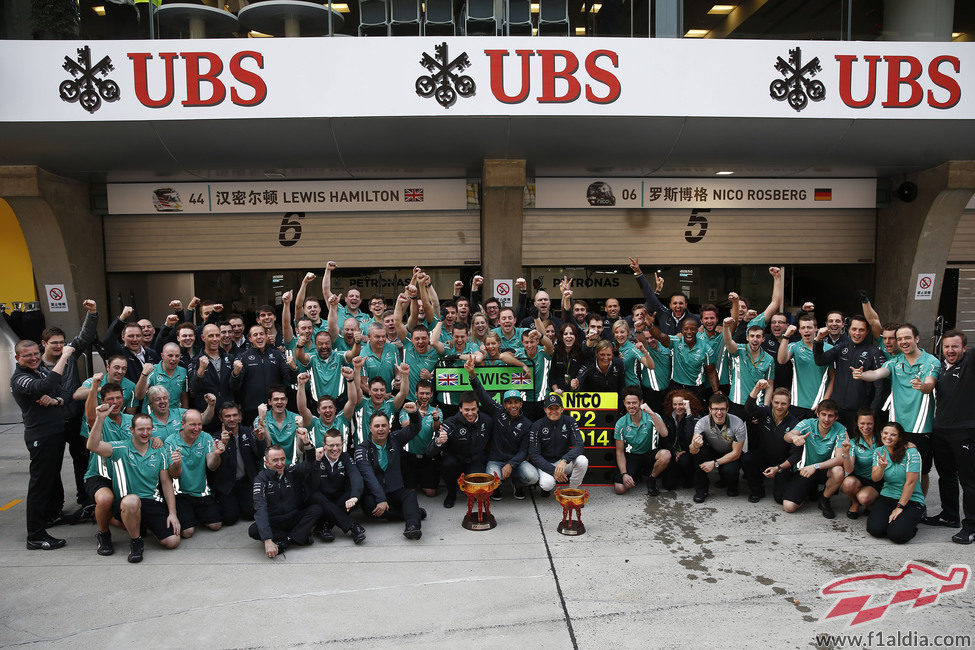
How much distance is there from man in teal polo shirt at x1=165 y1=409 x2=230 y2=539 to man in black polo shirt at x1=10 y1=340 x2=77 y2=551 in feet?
3.54

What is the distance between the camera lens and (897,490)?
615 centimetres

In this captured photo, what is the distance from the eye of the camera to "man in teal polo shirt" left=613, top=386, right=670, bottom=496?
7.29 m

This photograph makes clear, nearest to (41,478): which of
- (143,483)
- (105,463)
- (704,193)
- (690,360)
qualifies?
(105,463)

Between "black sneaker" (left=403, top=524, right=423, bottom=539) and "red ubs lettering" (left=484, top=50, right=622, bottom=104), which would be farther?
"red ubs lettering" (left=484, top=50, right=622, bottom=104)

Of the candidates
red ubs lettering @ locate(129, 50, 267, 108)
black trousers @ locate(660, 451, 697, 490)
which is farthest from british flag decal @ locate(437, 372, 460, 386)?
red ubs lettering @ locate(129, 50, 267, 108)

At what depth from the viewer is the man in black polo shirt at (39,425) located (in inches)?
236

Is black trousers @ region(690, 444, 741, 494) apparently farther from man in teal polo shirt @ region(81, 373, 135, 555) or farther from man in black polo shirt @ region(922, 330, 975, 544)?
man in teal polo shirt @ region(81, 373, 135, 555)

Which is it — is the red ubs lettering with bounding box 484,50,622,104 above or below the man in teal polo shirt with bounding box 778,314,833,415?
above

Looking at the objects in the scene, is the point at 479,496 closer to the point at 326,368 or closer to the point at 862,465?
the point at 326,368

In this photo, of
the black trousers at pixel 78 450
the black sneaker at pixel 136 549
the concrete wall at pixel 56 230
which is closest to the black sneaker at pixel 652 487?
the black sneaker at pixel 136 549

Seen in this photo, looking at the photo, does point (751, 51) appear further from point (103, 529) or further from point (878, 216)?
point (103, 529)

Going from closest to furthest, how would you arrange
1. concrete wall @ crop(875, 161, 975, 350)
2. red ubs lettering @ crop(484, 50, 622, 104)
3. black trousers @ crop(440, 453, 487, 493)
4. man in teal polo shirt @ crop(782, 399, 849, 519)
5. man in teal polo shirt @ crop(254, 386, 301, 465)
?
man in teal polo shirt @ crop(782, 399, 849, 519) < man in teal polo shirt @ crop(254, 386, 301, 465) < black trousers @ crop(440, 453, 487, 493) < red ubs lettering @ crop(484, 50, 622, 104) < concrete wall @ crop(875, 161, 975, 350)

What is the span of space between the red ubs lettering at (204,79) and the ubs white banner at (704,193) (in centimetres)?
578

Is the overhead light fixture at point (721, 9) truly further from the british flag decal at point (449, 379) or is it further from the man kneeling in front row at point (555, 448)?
the british flag decal at point (449, 379)
